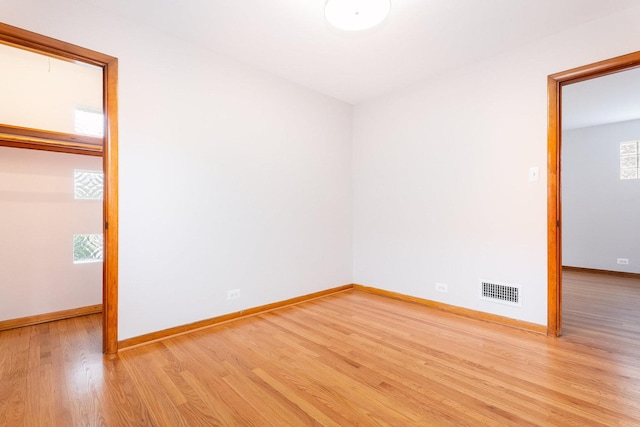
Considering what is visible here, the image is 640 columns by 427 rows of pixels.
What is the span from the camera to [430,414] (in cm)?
159

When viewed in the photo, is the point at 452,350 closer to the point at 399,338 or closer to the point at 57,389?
the point at 399,338

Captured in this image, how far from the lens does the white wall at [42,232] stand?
2910 mm

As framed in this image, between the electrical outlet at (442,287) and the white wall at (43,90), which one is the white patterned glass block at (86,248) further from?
the electrical outlet at (442,287)

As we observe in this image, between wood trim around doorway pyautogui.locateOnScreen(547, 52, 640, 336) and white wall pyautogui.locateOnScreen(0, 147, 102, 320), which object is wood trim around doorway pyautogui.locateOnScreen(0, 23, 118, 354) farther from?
wood trim around doorway pyautogui.locateOnScreen(547, 52, 640, 336)

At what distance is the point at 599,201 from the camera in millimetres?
5504

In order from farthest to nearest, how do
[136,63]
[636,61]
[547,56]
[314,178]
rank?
[314,178], [547,56], [136,63], [636,61]

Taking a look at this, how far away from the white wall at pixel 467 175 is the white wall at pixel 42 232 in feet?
10.9

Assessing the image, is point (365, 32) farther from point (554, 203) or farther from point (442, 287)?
point (442, 287)

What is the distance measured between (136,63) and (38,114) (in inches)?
61.1

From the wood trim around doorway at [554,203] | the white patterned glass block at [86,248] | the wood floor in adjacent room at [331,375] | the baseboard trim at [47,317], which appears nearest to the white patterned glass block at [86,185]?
the white patterned glass block at [86,248]

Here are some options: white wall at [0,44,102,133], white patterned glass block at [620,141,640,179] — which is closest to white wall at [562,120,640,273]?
white patterned glass block at [620,141,640,179]

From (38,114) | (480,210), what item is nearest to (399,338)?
(480,210)

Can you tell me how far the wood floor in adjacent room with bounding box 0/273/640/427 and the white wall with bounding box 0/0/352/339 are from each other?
472 millimetres

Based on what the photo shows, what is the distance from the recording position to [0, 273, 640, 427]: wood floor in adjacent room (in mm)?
1594
